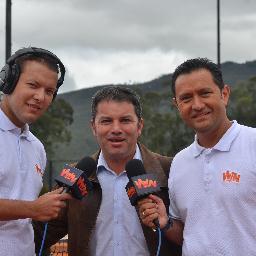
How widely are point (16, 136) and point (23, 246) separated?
715 millimetres

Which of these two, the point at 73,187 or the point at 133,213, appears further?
the point at 133,213

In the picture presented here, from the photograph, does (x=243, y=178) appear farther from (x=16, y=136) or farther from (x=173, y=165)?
(x=16, y=136)

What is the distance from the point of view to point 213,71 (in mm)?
4418

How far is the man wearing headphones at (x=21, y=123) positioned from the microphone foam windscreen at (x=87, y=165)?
33cm

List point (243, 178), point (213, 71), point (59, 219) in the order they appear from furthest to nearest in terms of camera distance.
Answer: point (59, 219), point (213, 71), point (243, 178)

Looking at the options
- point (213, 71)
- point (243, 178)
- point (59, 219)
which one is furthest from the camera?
point (59, 219)

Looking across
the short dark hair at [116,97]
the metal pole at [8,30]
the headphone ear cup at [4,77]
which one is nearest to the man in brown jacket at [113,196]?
the short dark hair at [116,97]

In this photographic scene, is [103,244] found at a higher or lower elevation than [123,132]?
lower

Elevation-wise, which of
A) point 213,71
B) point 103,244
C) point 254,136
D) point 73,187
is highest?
point 213,71

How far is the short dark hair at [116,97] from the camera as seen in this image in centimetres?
468

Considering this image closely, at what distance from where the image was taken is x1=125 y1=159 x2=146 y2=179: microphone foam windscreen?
4.32 m

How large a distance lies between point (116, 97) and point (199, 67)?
620 mm

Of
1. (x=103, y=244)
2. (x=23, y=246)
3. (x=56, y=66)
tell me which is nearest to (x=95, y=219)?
(x=103, y=244)

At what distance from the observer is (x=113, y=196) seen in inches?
183
